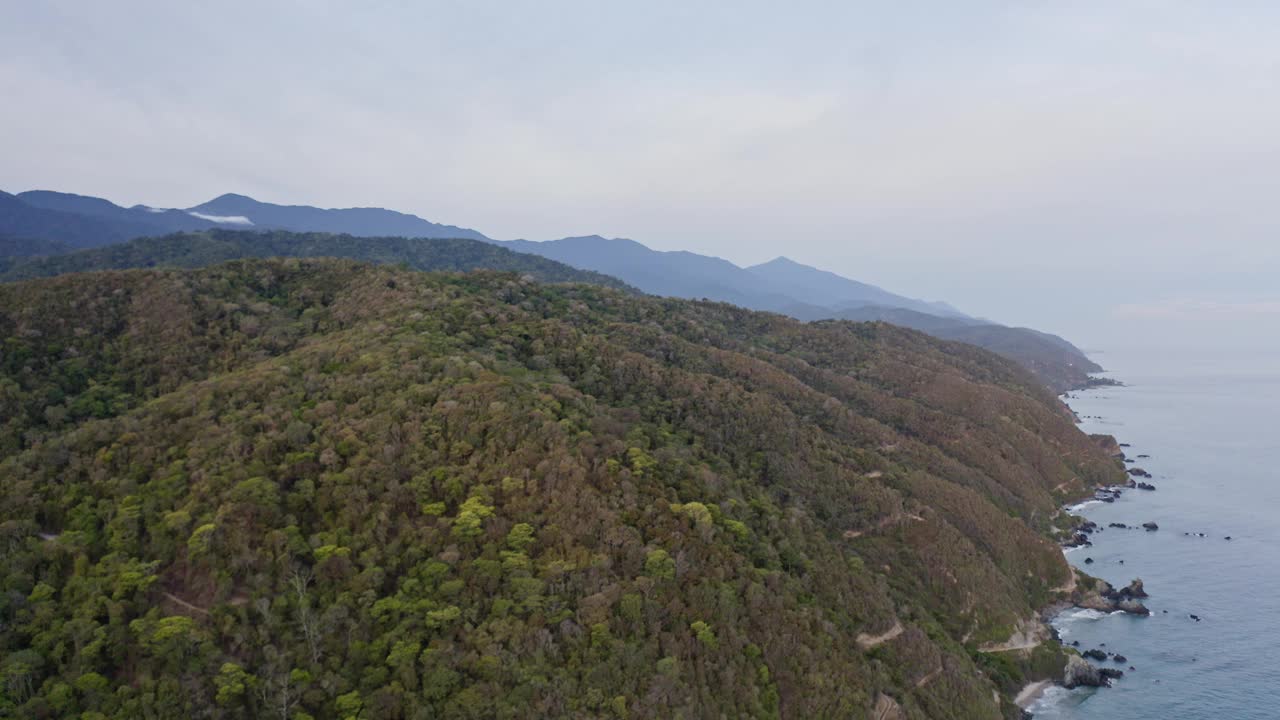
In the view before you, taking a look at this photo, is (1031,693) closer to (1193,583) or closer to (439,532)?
(1193,583)

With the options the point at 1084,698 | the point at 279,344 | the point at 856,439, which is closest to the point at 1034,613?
the point at 1084,698

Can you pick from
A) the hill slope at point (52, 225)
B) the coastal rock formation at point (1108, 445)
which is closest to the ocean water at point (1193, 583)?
the coastal rock formation at point (1108, 445)

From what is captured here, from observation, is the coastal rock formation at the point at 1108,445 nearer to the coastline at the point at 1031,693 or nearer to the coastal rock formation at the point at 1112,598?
→ the coastal rock formation at the point at 1112,598

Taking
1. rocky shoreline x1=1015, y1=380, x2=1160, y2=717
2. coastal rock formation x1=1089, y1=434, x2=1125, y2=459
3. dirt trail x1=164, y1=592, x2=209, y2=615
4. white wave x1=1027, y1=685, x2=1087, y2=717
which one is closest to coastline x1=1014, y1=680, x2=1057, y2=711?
rocky shoreline x1=1015, y1=380, x2=1160, y2=717

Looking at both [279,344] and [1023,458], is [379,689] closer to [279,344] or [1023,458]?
[279,344]

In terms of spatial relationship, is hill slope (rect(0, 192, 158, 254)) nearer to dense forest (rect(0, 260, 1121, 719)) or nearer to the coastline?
dense forest (rect(0, 260, 1121, 719))
